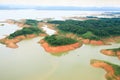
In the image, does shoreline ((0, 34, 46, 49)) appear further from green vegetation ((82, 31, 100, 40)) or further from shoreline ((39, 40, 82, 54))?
green vegetation ((82, 31, 100, 40))

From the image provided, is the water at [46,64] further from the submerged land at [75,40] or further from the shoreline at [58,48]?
the submerged land at [75,40]

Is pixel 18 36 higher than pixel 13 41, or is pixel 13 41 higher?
pixel 18 36

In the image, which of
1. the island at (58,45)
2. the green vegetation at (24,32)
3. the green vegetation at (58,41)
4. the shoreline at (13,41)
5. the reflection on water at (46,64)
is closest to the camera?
the reflection on water at (46,64)

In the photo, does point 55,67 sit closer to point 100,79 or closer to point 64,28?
point 100,79

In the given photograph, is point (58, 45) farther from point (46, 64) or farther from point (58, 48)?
point (46, 64)

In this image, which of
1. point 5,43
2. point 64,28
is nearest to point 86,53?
point 5,43

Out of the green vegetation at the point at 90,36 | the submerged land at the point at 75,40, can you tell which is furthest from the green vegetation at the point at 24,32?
the green vegetation at the point at 90,36

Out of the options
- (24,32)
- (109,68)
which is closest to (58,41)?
(24,32)
